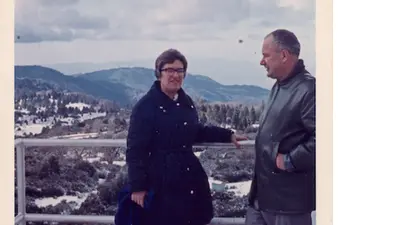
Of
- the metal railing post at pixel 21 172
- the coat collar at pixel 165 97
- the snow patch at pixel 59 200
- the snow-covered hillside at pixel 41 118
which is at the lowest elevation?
the snow patch at pixel 59 200

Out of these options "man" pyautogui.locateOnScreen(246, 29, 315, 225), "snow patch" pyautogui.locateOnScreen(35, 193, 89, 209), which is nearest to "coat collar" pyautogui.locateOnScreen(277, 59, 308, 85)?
"man" pyautogui.locateOnScreen(246, 29, 315, 225)

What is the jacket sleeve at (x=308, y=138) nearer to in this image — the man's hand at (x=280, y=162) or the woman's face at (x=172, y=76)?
the man's hand at (x=280, y=162)

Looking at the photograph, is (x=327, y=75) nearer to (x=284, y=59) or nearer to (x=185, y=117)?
(x=284, y=59)

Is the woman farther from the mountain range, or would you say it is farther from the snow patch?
the snow patch

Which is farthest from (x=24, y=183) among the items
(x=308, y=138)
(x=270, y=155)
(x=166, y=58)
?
(x=308, y=138)

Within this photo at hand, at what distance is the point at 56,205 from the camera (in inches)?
58.4

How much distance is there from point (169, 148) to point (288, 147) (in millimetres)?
328

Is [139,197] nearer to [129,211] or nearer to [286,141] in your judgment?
[129,211]

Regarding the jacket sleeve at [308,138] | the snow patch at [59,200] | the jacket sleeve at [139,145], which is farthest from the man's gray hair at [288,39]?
the snow patch at [59,200]

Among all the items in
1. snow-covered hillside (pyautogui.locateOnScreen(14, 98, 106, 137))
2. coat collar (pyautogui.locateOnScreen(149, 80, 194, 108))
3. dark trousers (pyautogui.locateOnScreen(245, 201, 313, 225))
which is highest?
coat collar (pyautogui.locateOnScreen(149, 80, 194, 108))

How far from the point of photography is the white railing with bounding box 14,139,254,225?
146 centimetres

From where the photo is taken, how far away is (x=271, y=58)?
1435mm

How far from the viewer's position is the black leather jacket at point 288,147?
4.68 feet
